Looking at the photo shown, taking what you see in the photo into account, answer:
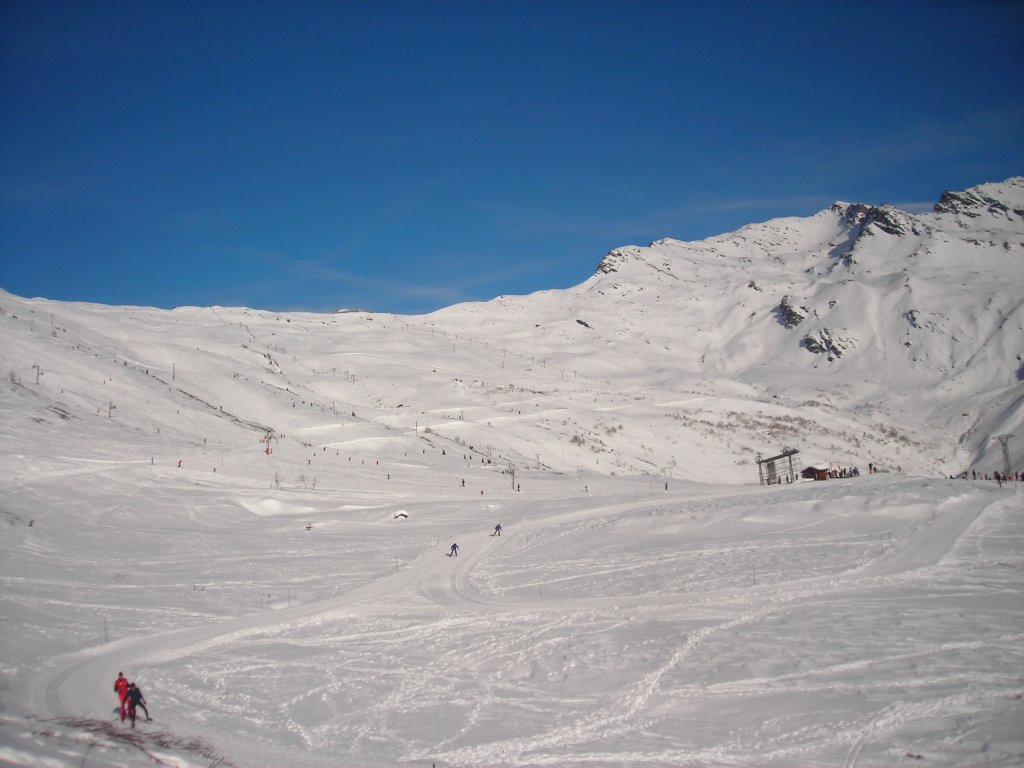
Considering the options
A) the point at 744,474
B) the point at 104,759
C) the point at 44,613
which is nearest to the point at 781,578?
the point at 104,759

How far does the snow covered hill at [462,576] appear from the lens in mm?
13438

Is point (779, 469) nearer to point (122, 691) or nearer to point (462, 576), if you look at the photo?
point (462, 576)

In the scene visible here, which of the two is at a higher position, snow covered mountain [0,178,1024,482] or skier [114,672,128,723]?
snow covered mountain [0,178,1024,482]

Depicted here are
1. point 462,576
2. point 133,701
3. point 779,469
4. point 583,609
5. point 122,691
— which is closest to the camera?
point 133,701

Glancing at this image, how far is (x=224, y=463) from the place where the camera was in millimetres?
52031

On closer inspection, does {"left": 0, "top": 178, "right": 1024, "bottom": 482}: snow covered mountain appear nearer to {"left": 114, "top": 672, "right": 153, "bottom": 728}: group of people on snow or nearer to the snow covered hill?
the snow covered hill

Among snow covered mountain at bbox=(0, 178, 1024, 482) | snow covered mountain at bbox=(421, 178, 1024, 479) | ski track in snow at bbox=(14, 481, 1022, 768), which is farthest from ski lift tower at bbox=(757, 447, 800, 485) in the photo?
ski track in snow at bbox=(14, 481, 1022, 768)

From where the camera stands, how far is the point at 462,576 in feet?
92.8

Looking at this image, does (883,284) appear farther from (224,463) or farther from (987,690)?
(987,690)

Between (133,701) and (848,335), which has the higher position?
(848,335)

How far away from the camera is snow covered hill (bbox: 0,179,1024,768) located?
529 inches

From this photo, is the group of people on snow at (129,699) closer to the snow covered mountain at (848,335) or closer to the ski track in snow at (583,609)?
the ski track in snow at (583,609)

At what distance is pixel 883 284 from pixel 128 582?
16021cm

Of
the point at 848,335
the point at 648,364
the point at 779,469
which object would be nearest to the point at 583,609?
the point at 779,469
